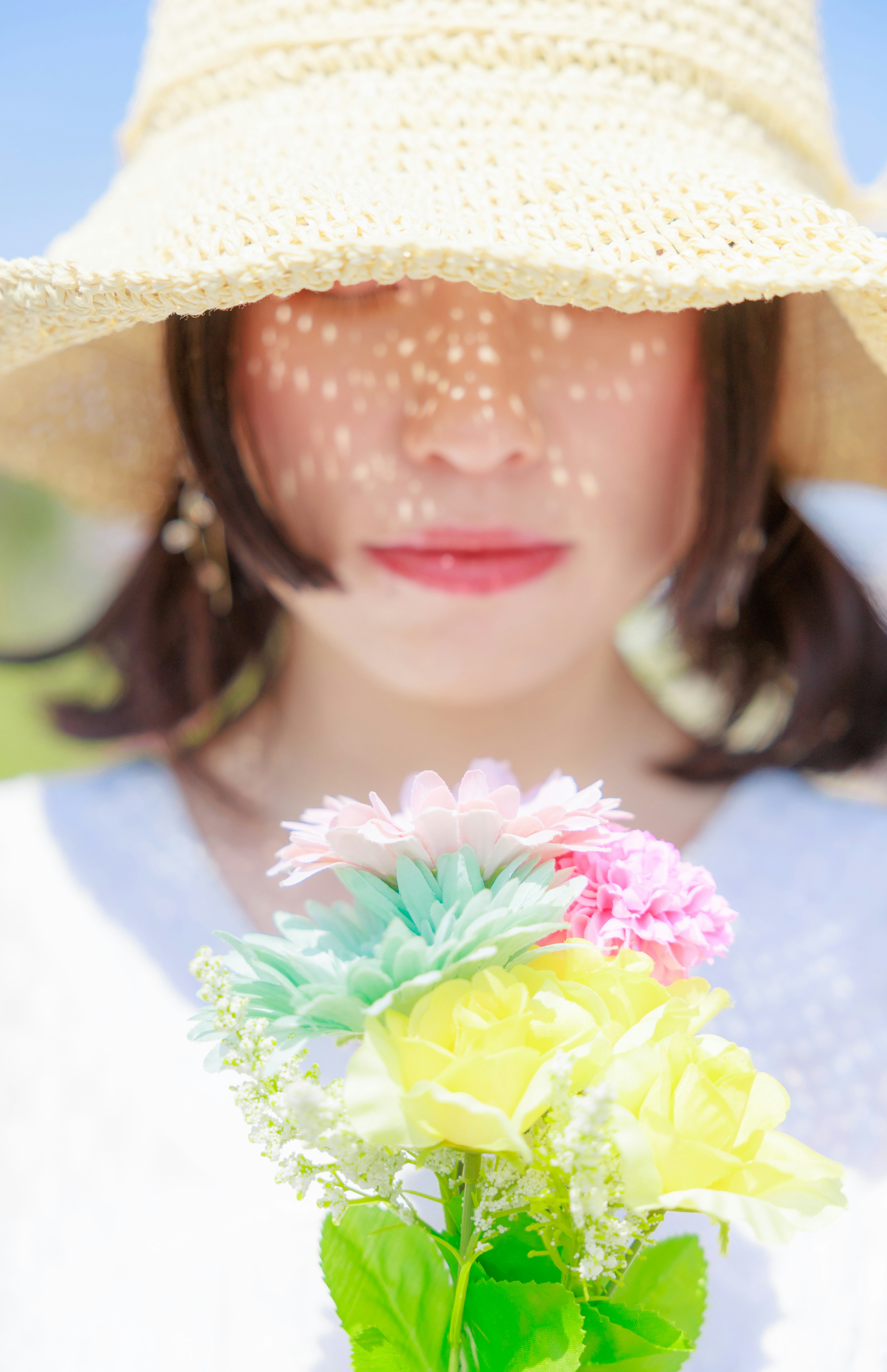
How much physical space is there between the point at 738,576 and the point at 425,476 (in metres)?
0.51

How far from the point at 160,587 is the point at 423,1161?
0.94 meters

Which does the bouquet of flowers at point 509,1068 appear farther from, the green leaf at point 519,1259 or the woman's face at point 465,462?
the woman's face at point 465,462

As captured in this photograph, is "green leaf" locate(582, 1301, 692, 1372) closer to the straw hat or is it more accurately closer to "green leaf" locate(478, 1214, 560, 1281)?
"green leaf" locate(478, 1214, 560, 1281)

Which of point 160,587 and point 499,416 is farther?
point 160,587

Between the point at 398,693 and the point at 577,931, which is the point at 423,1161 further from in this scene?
the point at 398,693

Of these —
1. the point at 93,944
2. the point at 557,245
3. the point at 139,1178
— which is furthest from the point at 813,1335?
the point at 557,245

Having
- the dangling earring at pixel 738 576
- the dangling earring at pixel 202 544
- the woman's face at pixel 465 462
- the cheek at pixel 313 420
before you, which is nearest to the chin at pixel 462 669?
the woman's face at pixel 465 462

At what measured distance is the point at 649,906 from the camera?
1.47 feet

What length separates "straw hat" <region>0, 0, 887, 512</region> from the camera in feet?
1.97

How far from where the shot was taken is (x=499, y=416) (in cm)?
70

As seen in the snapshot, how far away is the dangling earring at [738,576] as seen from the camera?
1.03 m

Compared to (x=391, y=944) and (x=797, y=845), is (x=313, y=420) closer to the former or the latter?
(x=391, y=944)

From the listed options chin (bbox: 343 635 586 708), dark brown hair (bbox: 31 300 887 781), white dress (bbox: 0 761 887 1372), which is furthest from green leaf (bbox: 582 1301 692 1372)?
dark brown hair (bbox: 31 300 887 781)

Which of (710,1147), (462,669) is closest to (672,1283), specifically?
(710,1147)
